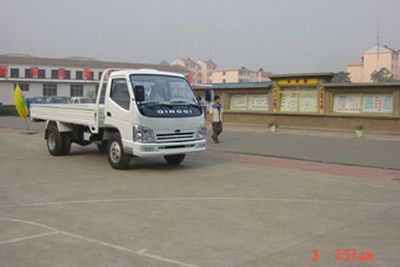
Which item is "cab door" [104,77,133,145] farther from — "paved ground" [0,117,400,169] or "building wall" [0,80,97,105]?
"building wall" [0,80,97,105]

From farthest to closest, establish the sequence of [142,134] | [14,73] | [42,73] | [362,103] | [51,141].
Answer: [42,73] < [14,73] < [362,103] < [51,141] < [142,134]

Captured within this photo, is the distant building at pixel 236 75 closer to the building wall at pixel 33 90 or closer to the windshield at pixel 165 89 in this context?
the building wall at pixel 33 90

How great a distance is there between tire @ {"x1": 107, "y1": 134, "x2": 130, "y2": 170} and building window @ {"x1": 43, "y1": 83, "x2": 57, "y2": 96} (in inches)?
2650

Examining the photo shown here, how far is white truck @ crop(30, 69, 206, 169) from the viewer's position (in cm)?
1090

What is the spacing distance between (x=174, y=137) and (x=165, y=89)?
50.8 inches

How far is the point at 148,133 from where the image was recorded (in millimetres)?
10844

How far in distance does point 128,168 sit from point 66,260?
6816mm

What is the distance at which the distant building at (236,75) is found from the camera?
3265 inches

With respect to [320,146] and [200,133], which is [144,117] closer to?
[200,133]

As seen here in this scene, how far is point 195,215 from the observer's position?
23.9 ft

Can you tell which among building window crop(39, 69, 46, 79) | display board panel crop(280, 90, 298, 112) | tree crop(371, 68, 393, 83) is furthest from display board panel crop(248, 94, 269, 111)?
building window crop(39, 69, 46, 79)

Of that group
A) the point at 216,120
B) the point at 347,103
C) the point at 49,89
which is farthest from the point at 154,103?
the point at 49,89

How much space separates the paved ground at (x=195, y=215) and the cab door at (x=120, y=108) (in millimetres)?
1061

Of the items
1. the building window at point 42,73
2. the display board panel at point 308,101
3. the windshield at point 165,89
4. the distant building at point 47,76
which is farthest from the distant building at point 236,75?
the windshield at point 165,89
